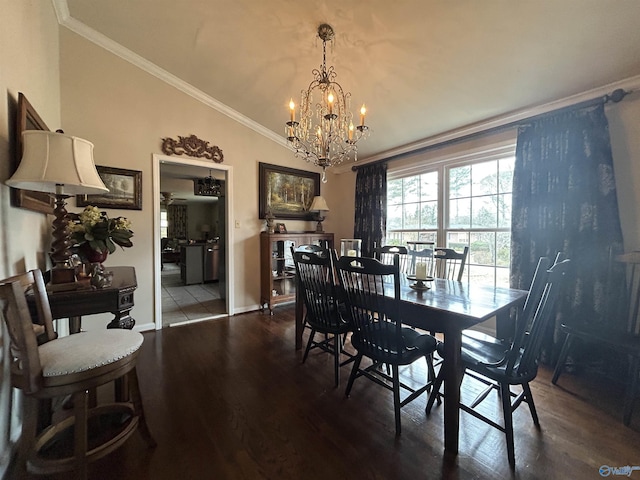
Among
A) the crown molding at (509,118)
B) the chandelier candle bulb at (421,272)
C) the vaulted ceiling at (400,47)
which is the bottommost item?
the chandelier candle bulb at (421,272)

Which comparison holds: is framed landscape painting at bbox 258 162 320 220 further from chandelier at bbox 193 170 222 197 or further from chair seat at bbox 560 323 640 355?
chair seat at bbox 560 323 640 355

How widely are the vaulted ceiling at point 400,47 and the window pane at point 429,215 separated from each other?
2.99 feet

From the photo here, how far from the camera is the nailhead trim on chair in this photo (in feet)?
3.57

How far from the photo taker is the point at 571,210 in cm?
226

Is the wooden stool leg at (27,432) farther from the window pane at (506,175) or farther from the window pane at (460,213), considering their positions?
the window pane at (506,175)

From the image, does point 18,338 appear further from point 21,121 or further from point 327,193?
point 327,193

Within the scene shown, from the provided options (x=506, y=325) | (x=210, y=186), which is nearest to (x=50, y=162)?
(x=506, y=325)

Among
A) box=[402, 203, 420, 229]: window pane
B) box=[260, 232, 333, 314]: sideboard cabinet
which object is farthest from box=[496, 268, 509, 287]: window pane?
box=[260, 232, 333, 314]: sideboard cabinet

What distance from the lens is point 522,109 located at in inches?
101

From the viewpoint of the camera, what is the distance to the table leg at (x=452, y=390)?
4.64 feet

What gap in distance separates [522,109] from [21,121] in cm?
382

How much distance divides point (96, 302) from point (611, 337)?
333cm

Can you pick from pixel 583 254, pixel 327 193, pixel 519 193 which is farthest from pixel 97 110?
pixel 583 254

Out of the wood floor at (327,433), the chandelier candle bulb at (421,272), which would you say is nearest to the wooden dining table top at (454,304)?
the chandelier candle bulb at (421,272)
